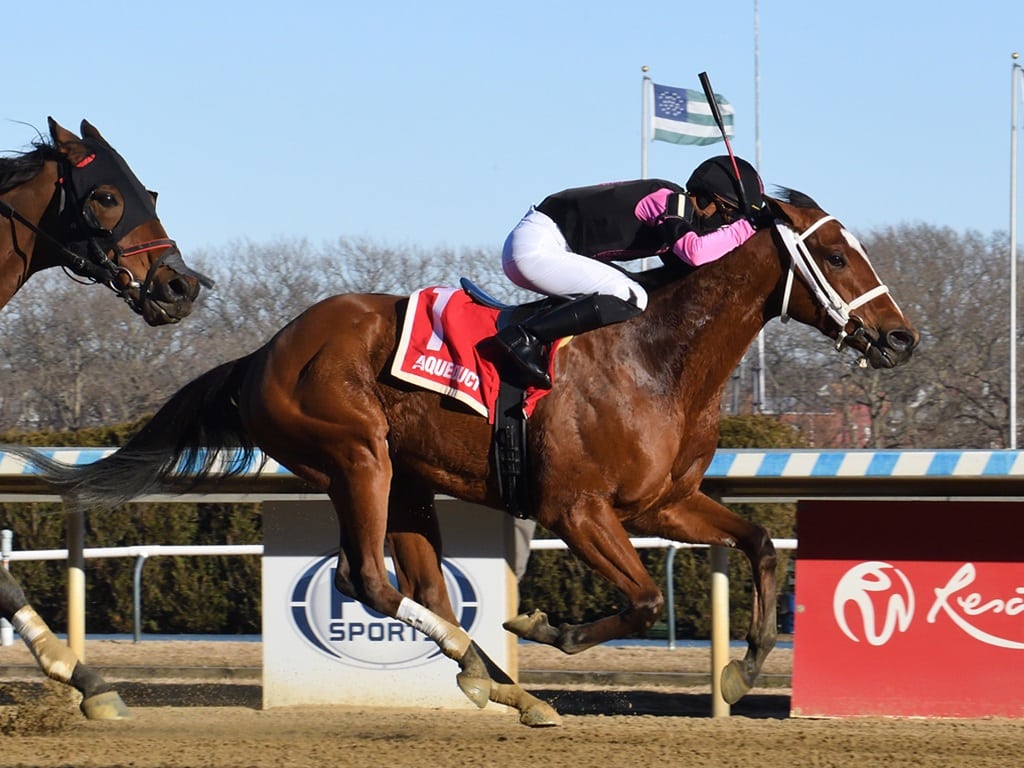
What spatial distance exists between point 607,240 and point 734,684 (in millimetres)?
1646

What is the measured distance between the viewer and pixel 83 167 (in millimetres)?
5340

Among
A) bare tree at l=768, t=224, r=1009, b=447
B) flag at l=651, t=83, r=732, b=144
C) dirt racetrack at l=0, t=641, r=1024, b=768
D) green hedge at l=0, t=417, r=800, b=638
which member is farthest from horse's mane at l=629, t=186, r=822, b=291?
flag at l=651, t=83, r=732, b=144

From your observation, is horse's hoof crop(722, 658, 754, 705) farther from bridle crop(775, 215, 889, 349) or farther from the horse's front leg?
bridle crop(775, 215, 889, 349)

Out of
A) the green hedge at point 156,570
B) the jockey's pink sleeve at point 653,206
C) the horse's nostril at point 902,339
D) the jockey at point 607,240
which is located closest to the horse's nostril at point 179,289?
the jockey at point 607,240

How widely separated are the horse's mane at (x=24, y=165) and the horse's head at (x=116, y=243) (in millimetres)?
56

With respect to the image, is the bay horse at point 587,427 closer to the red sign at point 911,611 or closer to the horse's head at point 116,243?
the horse's head at point 116,243

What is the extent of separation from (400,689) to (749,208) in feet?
11.0

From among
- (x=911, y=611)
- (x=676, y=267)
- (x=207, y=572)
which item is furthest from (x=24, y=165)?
(x=207, y=572)

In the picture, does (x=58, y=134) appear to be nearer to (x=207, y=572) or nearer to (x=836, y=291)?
(x=836, y=291)

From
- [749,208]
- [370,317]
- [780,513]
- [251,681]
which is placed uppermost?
[749,208]

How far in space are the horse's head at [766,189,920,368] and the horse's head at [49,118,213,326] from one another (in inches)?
83.5

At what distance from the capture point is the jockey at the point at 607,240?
5211 mm

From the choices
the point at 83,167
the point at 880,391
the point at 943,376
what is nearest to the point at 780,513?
the point at 83,167

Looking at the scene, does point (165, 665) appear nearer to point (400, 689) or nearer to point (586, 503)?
point (400, 689)
